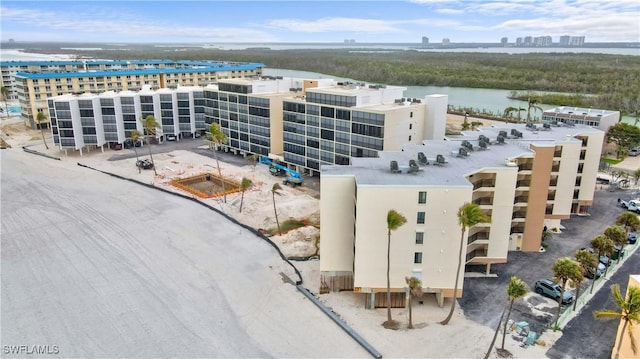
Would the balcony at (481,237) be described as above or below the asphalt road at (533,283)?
above

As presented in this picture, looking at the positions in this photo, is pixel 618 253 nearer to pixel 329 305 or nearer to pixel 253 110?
pixel 329 305

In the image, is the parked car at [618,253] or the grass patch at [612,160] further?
the grass patch at [612,160]

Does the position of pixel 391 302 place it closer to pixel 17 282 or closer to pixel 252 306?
pixel 252 306

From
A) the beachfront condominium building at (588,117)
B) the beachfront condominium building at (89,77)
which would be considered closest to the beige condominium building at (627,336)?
the beachfront condominium building at (588,117)

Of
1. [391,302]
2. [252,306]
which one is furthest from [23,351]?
[391,302]

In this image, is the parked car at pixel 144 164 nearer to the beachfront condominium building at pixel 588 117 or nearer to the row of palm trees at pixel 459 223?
the row of palm trees at pixel 459 223

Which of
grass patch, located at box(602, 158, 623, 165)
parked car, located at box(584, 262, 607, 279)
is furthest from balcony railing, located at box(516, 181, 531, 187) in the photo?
grass patch, located at box(602, 158, 623, 165)
